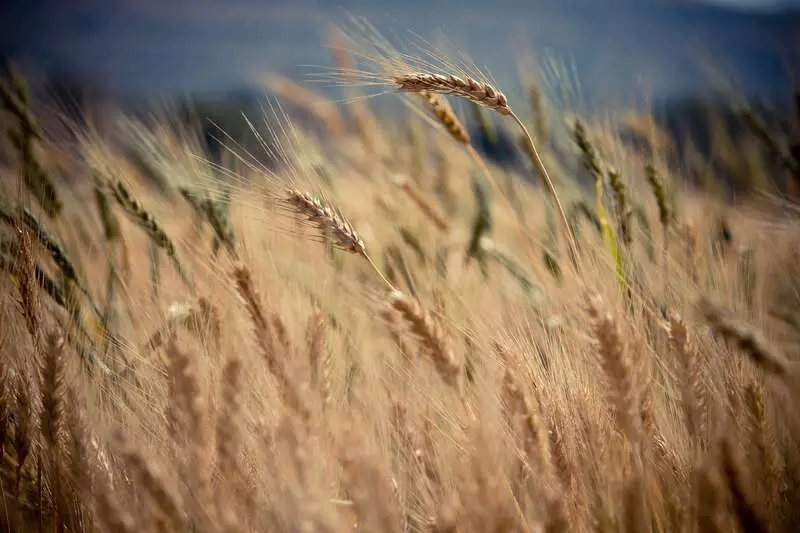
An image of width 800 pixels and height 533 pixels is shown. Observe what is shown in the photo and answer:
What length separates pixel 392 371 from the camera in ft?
3.98

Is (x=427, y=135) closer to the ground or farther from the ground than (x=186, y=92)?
closer to the ground

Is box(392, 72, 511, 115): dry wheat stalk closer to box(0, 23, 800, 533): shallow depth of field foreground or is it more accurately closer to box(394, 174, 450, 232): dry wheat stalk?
box(0, 23, 800, 533): shallow depth of field foreground

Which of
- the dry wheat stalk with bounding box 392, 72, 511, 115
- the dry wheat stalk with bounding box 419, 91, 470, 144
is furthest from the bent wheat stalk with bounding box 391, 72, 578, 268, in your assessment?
the dry wheat stalk with bounding box 419, 91, 470, 144

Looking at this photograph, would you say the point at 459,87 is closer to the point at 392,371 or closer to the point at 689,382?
the point at 392,371

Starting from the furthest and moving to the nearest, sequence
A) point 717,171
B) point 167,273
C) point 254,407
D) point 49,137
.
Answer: point 717,171 → point 49,137 → point 167,273 → point 254,407

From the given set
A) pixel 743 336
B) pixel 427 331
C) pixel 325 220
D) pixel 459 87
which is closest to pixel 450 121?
pixel 459 87

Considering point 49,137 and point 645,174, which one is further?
point 49,137

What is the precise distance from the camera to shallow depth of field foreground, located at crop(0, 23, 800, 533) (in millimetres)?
747

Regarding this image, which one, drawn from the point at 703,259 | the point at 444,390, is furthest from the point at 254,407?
the point at 703,259

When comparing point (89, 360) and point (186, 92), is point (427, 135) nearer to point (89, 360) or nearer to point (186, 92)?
point (186, 92)

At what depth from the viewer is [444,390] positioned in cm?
107

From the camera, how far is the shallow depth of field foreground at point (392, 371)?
75 centimetres

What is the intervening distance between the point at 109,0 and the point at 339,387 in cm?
13293

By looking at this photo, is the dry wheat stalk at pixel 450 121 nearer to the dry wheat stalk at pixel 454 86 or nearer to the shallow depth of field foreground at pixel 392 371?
the shallow depth of field foreground at pixel 392 371
